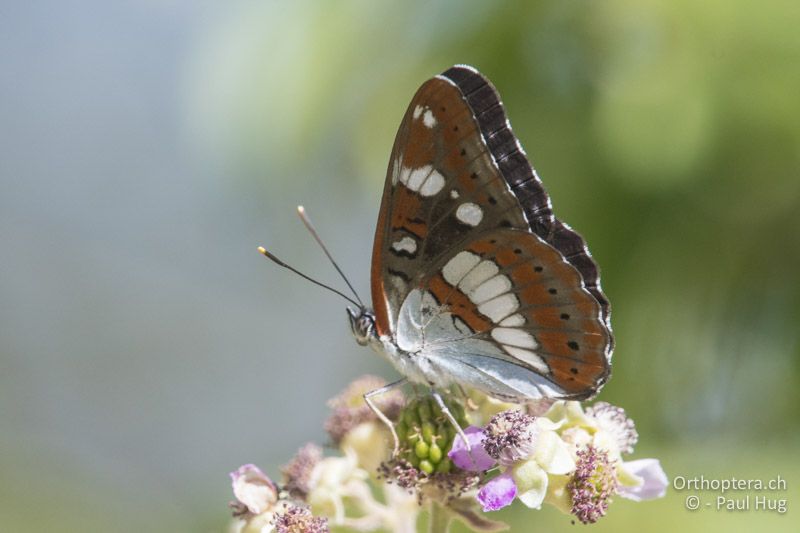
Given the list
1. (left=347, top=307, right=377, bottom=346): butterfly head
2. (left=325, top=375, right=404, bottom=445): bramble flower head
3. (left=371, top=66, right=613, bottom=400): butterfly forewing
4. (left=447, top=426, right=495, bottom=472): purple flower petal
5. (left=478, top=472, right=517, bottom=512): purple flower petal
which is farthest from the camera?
(left=347, top=307, right=377, bottom=346): butterfly head

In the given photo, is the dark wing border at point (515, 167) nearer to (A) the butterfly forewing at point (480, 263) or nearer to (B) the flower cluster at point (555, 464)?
(A) the butterfly forewing at point (480, 263)

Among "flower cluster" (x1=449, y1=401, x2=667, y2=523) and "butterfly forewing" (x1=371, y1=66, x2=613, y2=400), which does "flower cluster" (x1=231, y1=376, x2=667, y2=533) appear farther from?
"butterfly forewing" (x1=371, y1=66, x2=613, y2=400)

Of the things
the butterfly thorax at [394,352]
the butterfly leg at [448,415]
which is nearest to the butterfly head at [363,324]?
the butterfly thorax at [394,352]

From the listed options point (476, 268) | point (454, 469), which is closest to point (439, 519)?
point (454, 469)

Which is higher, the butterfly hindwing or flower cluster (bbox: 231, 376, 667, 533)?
the butterfly hindwing

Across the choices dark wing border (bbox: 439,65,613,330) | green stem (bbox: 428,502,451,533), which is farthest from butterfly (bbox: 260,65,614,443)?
green stem (bbox: 428,502,451,533)

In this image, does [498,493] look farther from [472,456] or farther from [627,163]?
[627,163]

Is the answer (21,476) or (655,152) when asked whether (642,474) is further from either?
(21,476)

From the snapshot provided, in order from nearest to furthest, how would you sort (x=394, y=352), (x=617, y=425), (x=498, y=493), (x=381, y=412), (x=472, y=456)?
(x=498, y=493)
(x=472, y=456)
(x=617, y=425)
(x=381, y=412)
(x=394, y=352)
